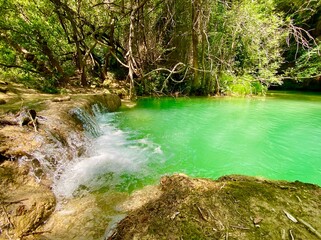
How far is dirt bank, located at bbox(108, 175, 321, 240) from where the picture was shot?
1410mm

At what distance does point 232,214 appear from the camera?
5.08ft

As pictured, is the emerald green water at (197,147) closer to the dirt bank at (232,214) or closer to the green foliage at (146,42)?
the dirt bank at (232,214)

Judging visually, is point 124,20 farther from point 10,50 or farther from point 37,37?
point 10,50

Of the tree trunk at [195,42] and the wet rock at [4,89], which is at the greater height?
the tree trunk at [195,42]

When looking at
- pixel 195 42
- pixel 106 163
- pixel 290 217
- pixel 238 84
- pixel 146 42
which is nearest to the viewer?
pixel 290 217

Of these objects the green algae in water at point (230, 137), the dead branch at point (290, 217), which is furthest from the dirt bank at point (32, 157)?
the dead branch at point (290, 217)

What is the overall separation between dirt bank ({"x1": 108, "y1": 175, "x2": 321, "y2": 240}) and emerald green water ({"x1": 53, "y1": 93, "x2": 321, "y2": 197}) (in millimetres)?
1137

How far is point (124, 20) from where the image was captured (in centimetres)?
804

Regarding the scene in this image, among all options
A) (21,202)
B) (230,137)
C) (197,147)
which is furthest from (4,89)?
(230,137)

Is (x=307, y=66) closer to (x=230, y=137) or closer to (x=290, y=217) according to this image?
(x=230, y=137)

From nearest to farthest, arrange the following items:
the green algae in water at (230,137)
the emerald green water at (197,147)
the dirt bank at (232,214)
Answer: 1. the dirt bank at (232,214)
2. the emerald green water at (197,147)
3. the green algae in water at (230,137)

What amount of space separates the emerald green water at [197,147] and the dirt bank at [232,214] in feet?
3.73

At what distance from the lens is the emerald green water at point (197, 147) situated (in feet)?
10.3

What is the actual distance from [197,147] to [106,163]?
69.8 inches
